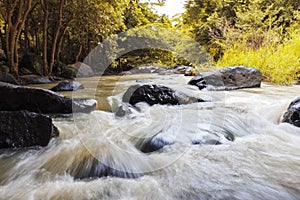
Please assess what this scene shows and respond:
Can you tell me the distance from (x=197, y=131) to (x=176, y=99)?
5.04 feet

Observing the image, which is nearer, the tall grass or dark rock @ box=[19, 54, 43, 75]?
the tall grass

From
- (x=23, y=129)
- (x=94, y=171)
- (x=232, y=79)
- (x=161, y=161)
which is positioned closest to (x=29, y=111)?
(x=23, y=129)

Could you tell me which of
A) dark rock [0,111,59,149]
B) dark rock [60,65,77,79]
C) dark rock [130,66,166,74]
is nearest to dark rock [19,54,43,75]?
dark rock [60,65,77,79]

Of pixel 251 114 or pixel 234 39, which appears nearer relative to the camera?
pixel 251 114

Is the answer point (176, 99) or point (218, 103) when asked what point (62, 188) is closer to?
point (176, 99)

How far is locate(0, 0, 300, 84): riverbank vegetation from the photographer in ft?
22.0

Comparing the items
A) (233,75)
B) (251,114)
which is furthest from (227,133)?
(233,75)

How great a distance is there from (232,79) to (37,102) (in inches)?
182

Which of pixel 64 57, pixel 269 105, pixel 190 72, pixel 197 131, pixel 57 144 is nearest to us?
pixel 57 144

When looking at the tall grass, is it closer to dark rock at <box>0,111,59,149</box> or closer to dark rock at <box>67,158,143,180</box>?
dark rock at <box>67,158,143,180</box>

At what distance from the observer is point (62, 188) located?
5.08 ft

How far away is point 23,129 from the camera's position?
219 cm

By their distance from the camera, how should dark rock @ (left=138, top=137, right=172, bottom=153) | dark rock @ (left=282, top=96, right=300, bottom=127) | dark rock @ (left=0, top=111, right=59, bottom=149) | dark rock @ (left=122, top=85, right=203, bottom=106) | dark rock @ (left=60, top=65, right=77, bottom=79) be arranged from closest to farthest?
1. dark rock @ (left=0, top=111, right=59, bottom=149)
2. dark rock @ (left=138, top=137, right=172, bottom=153)
3. dark rock @ (left=282, top=96, right=300, bottom=127)
4. dark rock @ (left=122, top=85, right=203, bottom=106)
5. dark rock @ (left=60, top=65, right=77, bottom=79)

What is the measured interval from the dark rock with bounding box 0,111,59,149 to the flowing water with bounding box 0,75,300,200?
103mm
